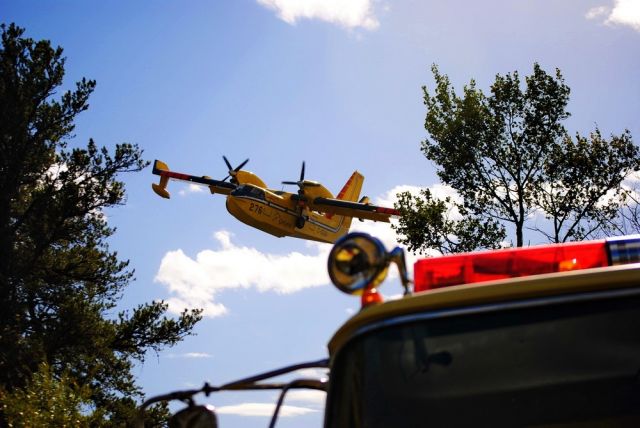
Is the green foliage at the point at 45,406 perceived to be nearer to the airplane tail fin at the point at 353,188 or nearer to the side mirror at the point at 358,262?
the side mirror at the point at 358,262

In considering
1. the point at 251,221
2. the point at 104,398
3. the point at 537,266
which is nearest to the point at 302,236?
the point at 251,221

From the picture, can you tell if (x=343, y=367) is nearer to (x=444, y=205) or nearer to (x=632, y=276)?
(x=632, y=276)

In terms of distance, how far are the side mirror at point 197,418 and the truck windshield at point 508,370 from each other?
444 mm

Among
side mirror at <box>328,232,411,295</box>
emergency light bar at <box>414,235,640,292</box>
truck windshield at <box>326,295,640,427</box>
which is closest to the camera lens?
truck windshield at <box>326,295,640,427</box>

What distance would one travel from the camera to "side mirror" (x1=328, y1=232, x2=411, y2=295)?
3.17 meters

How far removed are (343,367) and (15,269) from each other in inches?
1203

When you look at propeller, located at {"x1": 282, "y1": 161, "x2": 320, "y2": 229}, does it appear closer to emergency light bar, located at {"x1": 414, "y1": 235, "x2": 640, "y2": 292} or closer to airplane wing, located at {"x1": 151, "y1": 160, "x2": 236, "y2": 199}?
airplane wing, located at {"x1": 151, "y1": 160, "x2": 236, "y2": 199}

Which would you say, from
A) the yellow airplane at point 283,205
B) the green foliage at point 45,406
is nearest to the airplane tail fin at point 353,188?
the yellow airplane at point 283,205

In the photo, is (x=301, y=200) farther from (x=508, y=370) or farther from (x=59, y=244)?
(x=508, y=370)

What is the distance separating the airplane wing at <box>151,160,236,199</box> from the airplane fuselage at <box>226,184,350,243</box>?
5.27 meters

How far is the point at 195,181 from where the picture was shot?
59375mm

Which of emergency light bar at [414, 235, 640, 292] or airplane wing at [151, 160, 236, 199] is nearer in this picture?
emergency light bar at [414, 235, 640, 292]

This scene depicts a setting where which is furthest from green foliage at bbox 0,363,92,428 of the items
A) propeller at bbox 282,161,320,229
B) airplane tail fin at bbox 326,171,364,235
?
airplane tail fin at bbox 326,171,364,235

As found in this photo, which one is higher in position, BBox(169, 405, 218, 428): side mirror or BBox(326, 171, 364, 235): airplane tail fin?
BBox(326, 171, 364, 235): airplane tail fin
